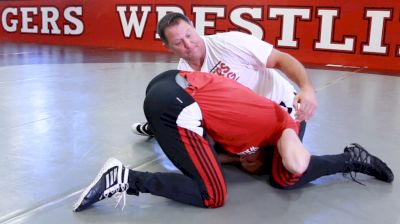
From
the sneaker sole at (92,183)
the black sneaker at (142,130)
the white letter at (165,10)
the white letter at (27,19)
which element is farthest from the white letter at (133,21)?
the sneaker sole at (92,183)

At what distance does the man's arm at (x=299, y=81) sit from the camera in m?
1.63

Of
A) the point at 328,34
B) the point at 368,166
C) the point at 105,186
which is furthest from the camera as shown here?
the point at 328,34

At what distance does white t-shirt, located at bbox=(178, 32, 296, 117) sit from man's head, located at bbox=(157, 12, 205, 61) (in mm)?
135

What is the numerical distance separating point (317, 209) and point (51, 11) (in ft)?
25.2

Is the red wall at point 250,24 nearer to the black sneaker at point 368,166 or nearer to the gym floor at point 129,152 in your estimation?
the gym floor at point 129,152

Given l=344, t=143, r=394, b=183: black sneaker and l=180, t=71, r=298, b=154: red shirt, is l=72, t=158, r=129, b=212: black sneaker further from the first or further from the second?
l=344, t=143, r=394, b=183: black sneaker

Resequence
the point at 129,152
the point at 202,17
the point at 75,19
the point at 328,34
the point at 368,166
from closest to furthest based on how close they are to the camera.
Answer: the point at 368,166 < the point at 129,152 < the point at 328,34 < the point at 202,17 < the point at 75,19

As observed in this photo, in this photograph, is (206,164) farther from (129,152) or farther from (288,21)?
(288,21)

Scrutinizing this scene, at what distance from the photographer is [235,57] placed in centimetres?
204

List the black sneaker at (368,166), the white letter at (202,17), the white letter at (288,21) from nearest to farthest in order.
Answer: the black sneaker at (368,166)
the white letter at (288,21)
the white letter at (202,17)

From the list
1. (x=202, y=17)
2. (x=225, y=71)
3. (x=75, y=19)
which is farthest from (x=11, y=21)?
(x=225, y=71)

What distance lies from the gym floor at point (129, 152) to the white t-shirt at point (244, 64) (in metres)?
0.41

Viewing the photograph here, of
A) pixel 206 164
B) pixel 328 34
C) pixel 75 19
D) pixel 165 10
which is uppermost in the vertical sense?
pixel 165 10

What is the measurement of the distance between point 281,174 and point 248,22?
5000 mm
